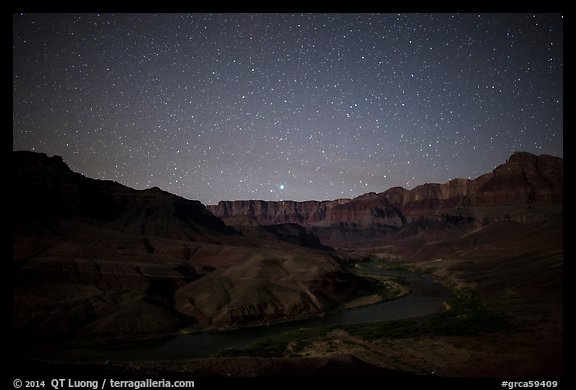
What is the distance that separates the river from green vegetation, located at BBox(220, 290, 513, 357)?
4.78m

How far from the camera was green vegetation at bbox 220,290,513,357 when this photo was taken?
125 feet

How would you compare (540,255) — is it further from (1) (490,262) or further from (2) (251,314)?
(2) (251,314)

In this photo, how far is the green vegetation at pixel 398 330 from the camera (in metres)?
38.2

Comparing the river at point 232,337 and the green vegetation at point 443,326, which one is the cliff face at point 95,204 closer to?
the river at point 232,337

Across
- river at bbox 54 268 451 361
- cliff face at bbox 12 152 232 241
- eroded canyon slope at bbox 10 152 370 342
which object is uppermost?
cliff face at bbox 12 152 232 241

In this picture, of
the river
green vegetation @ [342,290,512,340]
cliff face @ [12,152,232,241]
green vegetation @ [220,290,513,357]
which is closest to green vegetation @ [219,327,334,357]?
green vegetation @ [220,290,513,357]

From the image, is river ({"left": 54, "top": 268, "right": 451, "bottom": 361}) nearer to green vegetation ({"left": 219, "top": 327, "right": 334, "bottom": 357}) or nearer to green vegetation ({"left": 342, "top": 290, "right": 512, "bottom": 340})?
green vegetation ({"left": 219, "top": 327, "right": 334, "bottom": 357})

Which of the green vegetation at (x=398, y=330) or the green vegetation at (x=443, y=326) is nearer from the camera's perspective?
the green vegetation at (x=398, y=330)

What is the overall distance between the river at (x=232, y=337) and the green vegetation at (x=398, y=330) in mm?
4776

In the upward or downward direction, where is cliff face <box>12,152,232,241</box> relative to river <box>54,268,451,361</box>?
upward

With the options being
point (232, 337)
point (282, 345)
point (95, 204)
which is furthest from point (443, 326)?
point (95, 204)

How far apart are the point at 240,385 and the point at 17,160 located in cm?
14726

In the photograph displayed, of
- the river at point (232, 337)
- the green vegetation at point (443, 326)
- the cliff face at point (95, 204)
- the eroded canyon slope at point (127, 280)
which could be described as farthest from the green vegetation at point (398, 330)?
the cliff face at point (95, 204)

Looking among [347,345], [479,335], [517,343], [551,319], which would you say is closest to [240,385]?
[347,345]
